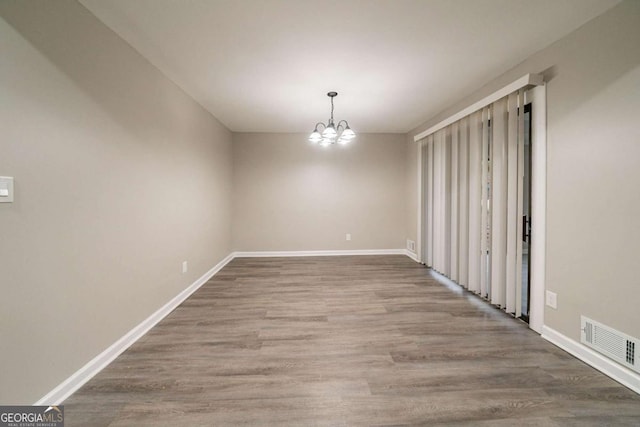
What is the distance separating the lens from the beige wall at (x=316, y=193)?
5297 millimetres

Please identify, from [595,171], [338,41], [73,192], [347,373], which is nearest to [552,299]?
[595,171]

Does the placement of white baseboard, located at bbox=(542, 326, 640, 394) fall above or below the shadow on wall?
below

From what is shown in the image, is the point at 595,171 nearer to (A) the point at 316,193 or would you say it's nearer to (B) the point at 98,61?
(B) the point at 98,61

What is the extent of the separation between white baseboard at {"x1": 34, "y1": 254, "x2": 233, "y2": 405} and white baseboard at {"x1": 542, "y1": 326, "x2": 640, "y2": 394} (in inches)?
138

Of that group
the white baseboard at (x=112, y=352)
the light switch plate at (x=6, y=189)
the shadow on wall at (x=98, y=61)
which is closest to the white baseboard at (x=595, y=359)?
the white baseboard at (x=112, y=352)

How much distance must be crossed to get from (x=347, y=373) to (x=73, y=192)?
2156 millimetres

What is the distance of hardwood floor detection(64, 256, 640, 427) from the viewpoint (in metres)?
1.47

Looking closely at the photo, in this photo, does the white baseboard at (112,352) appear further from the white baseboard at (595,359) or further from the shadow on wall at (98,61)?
the white baseboard at (595,359)

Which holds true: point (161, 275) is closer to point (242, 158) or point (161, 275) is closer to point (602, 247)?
point (242, 158)

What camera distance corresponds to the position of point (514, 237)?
2580mm

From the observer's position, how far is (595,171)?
6.13 feet

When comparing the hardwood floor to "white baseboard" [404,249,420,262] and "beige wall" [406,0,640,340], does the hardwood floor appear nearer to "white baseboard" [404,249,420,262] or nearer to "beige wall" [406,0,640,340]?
"beige wall" [406,0,640,340]

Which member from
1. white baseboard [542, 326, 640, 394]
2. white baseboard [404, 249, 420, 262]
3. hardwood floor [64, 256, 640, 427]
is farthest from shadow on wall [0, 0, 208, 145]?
white baseboard [404, 249, 420, 262]

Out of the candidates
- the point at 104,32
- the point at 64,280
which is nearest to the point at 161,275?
the point at 64,280
